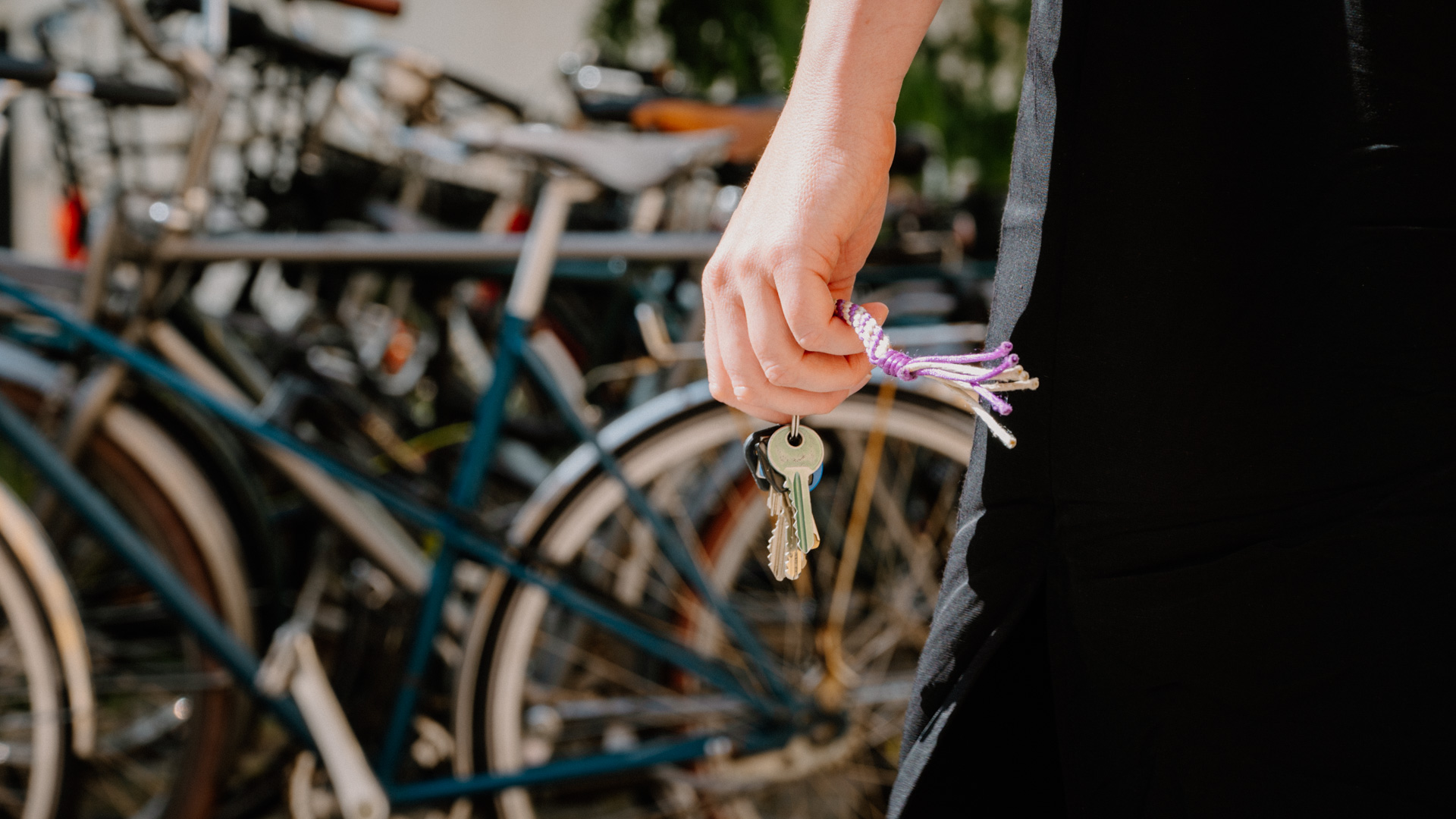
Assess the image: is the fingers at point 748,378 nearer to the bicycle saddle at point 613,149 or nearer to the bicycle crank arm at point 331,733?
the bicycle saddle at point 613,149

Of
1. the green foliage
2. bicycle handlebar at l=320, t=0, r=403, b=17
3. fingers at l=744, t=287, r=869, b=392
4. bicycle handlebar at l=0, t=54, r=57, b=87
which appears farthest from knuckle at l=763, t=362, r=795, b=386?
the green foliage

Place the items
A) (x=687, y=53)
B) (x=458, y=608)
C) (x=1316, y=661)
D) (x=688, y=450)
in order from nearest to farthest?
(x=1316, y=661) → (x=688, y=450) → (x=458, y=608) → (x=687, y=53)

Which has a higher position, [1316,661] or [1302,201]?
[1302,201]

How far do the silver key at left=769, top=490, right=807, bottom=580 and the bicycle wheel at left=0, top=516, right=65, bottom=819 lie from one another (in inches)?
41.2

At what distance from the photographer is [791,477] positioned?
54cm

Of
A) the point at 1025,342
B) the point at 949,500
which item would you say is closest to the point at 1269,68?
the point at 1025,342

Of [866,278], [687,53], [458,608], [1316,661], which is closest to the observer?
[1316,661]

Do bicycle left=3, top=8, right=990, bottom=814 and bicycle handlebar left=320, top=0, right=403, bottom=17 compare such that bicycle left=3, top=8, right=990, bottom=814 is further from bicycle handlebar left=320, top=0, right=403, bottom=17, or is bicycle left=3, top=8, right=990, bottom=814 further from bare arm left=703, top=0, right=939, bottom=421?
A: bare arm left=703, top=0, right=939, bottom=421

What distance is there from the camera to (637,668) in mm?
1531

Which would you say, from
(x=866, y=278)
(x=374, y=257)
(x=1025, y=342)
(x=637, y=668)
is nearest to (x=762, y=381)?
(x=1025, y=342)

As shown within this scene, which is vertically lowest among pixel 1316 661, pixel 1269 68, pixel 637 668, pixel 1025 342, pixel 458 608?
pixel 637 668

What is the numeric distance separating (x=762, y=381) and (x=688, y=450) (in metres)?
0.80

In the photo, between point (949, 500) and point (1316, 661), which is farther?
point (949, 500)

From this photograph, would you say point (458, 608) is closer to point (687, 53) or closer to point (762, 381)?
point (762, 381)
